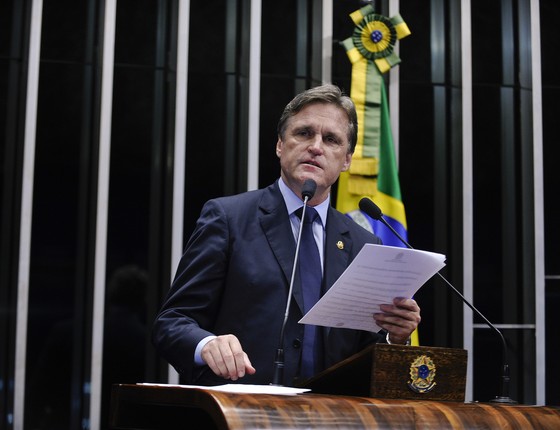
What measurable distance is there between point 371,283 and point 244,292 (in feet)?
1.47

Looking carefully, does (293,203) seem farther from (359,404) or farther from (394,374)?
(359,404)

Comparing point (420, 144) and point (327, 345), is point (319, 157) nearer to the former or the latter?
point (327, 345)

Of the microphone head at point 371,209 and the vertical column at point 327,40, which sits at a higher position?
the vertical column at point 327,40

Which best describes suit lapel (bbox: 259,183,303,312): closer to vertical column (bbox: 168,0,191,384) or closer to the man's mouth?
the man's mouth

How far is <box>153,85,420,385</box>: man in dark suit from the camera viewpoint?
2119 millimetres

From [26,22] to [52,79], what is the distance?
33cm

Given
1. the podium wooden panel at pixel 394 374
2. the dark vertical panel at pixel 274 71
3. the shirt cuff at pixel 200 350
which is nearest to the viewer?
the podium wooden panel at pixel 394 374

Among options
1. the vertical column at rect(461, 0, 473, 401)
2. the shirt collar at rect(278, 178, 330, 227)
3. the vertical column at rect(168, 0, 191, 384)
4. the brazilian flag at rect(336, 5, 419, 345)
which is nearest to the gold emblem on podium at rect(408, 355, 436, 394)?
the shirt collar at rect(278, 178, 330, 227)

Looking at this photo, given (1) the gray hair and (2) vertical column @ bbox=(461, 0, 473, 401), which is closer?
(1) the gray hair

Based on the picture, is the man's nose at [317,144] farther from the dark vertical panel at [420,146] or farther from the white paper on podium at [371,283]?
the dark vertical panel at [420,146]

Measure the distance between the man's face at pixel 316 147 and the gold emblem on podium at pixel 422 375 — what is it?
71cm

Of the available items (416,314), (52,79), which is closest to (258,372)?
(416,314)

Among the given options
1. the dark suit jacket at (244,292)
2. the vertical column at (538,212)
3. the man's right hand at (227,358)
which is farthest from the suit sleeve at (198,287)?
the vertical column at (538,212)

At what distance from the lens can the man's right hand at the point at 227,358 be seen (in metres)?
1.80
